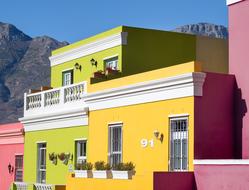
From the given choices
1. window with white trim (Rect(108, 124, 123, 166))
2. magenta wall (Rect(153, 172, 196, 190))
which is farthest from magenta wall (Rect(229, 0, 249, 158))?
window with white trim (Rect(108, 124, 123, 166))

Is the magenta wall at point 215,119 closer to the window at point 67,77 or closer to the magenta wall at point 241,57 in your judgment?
the magenta wall at point 241,57

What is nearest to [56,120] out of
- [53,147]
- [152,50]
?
[53,147]

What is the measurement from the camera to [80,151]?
914 inches

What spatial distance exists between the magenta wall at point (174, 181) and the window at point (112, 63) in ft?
29.3

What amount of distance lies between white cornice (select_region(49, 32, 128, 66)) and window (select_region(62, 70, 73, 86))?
54cm

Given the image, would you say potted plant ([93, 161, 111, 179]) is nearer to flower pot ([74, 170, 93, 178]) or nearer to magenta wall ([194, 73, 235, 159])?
flower pot ([74, 170, 93, 178])

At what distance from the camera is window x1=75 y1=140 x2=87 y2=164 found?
75.2 ft

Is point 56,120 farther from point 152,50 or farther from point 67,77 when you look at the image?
point 152,50

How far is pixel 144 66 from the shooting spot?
2397cm

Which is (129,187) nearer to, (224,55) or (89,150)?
(89,150)

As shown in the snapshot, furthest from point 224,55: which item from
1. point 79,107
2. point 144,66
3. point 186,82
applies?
point 186,82

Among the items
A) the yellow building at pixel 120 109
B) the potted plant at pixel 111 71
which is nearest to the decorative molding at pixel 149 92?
the yellow building at pixel 120 109

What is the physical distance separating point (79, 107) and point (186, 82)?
6431 millimetres

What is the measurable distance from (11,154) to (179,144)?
47.3 ft
